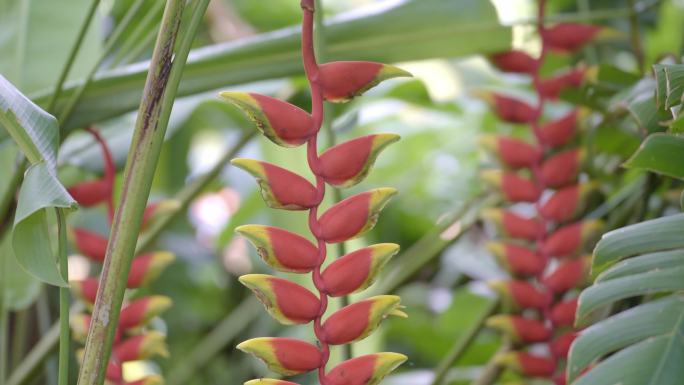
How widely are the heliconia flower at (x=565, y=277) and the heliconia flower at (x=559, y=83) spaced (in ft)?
0.45

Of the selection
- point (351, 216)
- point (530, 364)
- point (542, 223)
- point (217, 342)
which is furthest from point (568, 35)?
point (217, 342)

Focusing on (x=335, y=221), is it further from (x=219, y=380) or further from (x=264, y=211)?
(x=219, y=380)

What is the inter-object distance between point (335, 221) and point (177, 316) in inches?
41.2

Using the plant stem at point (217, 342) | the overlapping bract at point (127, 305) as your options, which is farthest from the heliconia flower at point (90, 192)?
the plant stem at point (217, 342)

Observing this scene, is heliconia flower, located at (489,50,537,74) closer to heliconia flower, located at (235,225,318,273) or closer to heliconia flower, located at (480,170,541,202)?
heliconia flower, located at (480,170,541,202)

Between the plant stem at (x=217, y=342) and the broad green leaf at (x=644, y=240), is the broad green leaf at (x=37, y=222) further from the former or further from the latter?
the plant stem at (x=217, y=342)

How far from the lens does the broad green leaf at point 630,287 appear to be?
40 cm

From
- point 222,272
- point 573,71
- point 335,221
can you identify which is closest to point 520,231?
point 573,71

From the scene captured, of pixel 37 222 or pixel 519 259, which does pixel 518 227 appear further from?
pixel 37 222

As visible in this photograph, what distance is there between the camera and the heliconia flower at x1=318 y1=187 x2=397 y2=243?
38 centimetres

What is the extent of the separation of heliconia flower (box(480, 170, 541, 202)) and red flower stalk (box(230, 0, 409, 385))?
0.26 metres

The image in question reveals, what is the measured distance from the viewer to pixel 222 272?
1.49 meters

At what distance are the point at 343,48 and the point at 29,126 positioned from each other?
1.02 feet

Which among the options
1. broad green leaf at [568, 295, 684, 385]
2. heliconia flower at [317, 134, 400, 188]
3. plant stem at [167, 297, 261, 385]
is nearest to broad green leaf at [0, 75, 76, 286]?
heliconia flower at [317, 134, 400, 188]
